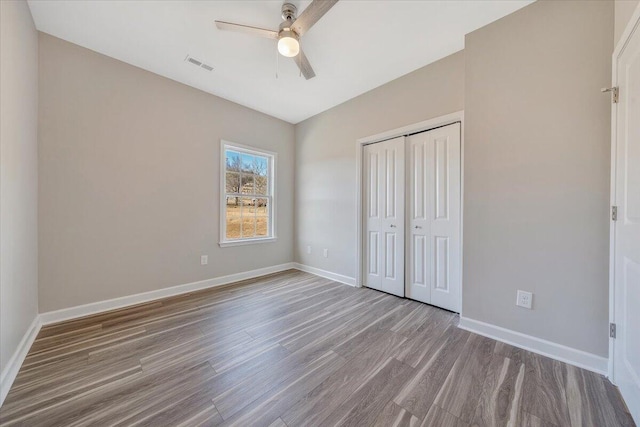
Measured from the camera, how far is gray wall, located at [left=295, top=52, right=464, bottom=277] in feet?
8.39

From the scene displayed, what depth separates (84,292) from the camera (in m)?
2.37

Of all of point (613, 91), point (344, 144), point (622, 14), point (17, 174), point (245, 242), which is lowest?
point (245, 242)

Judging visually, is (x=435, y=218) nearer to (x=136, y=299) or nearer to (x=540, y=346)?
(x=540, y=346)

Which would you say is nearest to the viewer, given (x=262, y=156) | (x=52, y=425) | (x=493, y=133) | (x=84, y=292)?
(x=52, y=425)

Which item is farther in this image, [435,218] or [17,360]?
[435,218]

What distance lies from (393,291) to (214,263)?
8.25 ft

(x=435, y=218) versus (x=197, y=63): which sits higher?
(x=197, y=63)

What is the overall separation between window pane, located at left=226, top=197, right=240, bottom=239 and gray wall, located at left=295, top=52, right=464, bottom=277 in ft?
3.59

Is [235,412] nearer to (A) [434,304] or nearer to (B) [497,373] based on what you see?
(B) [497,373]

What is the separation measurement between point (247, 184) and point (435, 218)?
2.82 m

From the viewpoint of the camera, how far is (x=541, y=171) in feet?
5.88

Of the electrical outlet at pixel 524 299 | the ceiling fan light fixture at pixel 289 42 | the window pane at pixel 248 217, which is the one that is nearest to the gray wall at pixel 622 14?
the electrical outlet at pixel 524 299

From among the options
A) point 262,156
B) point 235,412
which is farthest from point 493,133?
point 262,156

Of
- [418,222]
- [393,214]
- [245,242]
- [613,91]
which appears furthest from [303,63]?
[245,242]
